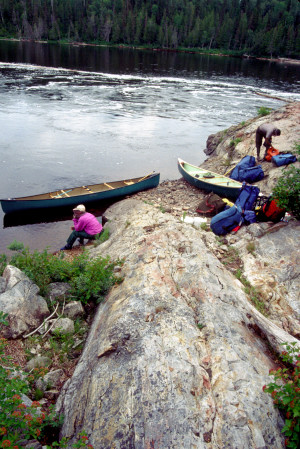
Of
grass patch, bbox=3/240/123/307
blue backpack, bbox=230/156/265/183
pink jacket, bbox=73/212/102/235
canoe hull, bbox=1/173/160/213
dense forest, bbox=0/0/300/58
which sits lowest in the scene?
canoe hull, bbox=1/173/160/213

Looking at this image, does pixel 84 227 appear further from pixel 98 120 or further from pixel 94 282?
pixel 98 120

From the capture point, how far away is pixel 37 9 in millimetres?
105312

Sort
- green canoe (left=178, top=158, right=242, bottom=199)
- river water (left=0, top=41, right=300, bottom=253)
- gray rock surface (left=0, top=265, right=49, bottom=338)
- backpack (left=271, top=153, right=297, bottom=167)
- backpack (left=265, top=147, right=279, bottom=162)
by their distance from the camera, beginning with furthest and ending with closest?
river water (left=0, top=41, right=300, bottom=253) < backpack (left=265, top=147, right=279, bottom=162) < green canoe (left=178, top=158, right=242, bottom=199) < backpack (left=271, top=153, right=297, bottom=167) < gray rock surface (left=0, top=265, right=49, bottom=338)

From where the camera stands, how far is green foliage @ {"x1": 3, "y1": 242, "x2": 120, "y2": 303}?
698 cm

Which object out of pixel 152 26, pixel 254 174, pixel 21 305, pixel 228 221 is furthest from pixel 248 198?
pixel 152 26

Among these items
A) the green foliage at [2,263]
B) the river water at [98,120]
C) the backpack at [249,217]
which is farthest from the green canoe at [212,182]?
the green foliage at [2,263]

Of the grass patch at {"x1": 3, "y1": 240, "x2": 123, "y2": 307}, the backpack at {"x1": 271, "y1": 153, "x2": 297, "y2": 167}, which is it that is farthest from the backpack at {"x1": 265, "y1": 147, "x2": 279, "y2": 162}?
the grass patch at {"x1": 3, "y1": 240, "x2": 123, "y2": 307}

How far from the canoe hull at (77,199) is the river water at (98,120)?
26.1 inches

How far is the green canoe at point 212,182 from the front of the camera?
532 inches

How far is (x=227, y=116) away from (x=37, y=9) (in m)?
106

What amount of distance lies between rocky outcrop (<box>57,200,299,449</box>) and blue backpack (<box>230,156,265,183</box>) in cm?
696

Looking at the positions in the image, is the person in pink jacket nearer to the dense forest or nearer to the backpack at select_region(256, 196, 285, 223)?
the backpack at select_region(256, 196, 285, 223)

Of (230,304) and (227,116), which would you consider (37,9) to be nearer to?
(227,116)

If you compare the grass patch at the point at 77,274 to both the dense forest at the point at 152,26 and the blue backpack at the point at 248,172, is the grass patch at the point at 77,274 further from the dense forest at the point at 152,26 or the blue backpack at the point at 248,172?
the dense forest at the point at 152,26
